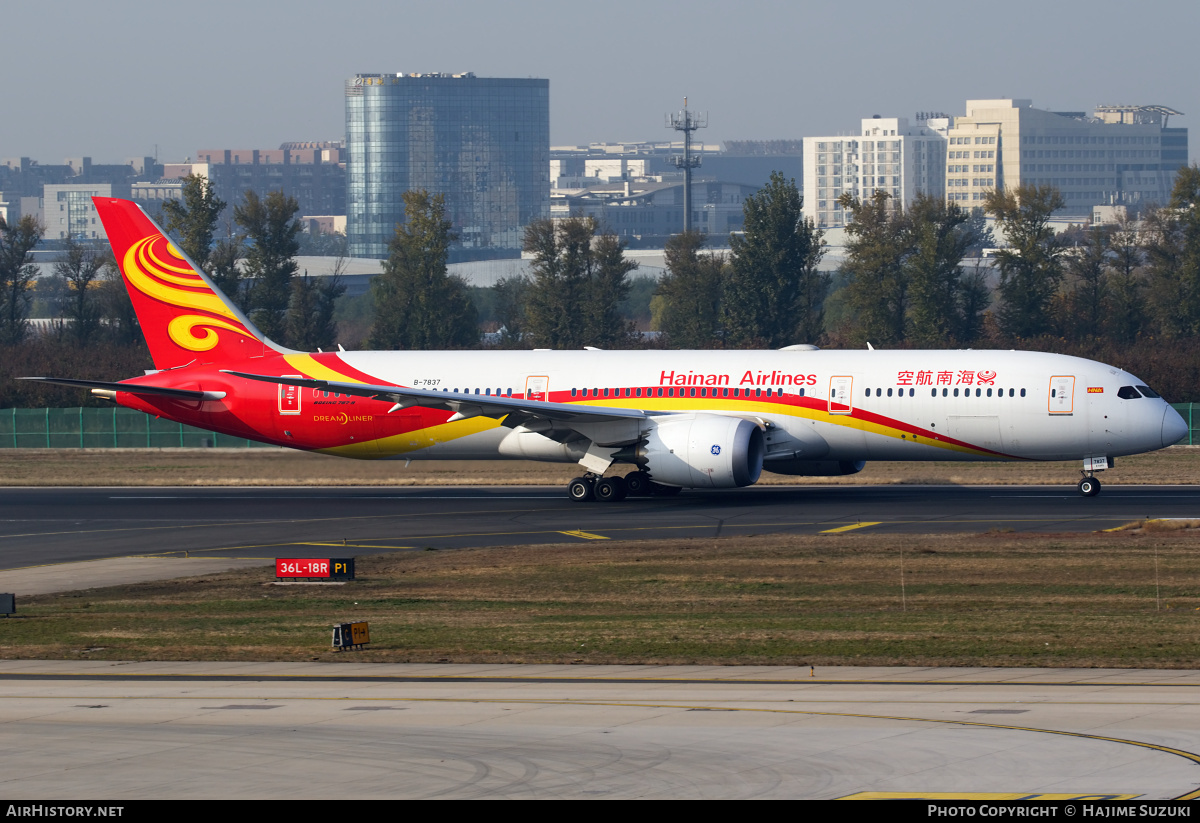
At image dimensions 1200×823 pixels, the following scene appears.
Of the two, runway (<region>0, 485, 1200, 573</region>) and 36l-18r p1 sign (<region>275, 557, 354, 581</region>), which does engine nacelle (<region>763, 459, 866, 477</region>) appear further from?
36l-18r p1 sign (<region>275, 557, 354, 581</region>)

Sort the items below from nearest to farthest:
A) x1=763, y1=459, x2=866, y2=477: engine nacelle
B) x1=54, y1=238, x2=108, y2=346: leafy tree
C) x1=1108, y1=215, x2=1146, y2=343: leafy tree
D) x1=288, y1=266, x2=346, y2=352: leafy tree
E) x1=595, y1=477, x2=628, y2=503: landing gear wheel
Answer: x1=763, y1=459, x2=866, y2=477: engine nacelle
x1=595, y1=477, x2=628, y2=503: landing gear wheel
x1=1108, y1=215, x2=1146, y2=343: leafy tree
x1=288, y1=266, x2=346, y2=352: leafy tree
x1=54, y1=238, x2=108, y2=346: leafy tree

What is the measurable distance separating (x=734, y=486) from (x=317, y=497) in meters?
15.0

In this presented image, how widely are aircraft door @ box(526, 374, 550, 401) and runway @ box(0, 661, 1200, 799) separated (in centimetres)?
2587

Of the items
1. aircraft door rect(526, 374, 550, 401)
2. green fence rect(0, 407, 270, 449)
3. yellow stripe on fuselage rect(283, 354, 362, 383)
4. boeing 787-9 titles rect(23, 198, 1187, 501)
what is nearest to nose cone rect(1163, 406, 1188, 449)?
boeing 787-9 titles rect(23, 198, 1187, 501)

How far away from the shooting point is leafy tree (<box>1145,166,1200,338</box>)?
3797 inches

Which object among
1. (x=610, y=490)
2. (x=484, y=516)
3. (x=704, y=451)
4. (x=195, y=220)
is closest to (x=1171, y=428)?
(x=704, y=451)

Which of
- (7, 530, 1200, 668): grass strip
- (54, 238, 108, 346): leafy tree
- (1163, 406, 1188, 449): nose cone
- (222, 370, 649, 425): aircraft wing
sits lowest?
(7, 530, 1200, 668): grass strip

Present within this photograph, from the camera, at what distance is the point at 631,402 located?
4619cm

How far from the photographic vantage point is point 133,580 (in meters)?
32.1

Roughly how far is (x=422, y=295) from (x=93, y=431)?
112 feet

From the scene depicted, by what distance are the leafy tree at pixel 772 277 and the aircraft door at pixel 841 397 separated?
179 ft

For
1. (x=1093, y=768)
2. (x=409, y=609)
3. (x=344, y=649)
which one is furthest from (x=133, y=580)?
(x=1093, y=768)

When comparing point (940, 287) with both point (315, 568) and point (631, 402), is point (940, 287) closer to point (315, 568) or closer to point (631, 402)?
point (631, 402)

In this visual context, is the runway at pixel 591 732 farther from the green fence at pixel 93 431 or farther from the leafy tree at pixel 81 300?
the leafy tree at pixel 81 300
